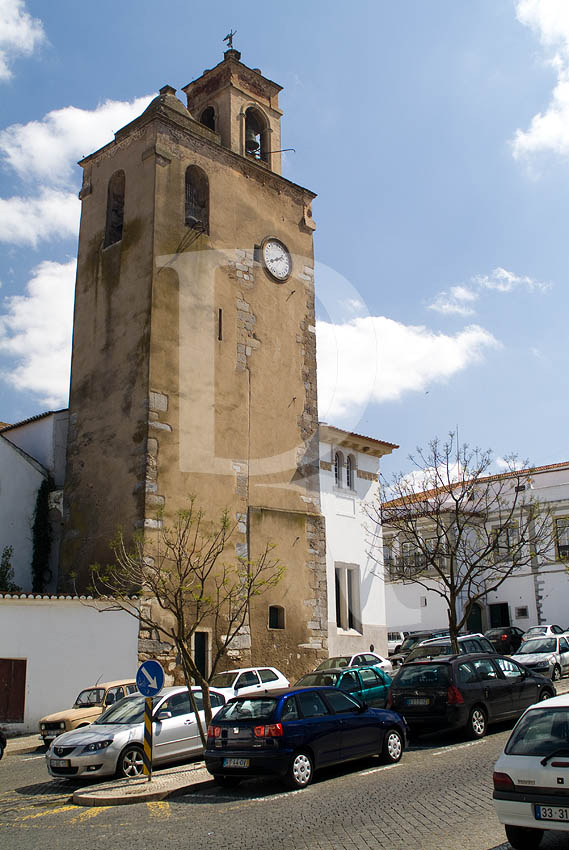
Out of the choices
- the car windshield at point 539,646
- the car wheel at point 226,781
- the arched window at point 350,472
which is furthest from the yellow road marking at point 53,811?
the arched window at point 350,472

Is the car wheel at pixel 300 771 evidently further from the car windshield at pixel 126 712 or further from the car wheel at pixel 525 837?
the car wheel at pixel 525 837

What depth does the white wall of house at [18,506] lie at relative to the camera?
23531mm

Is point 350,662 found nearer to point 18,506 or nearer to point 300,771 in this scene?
point 18,506

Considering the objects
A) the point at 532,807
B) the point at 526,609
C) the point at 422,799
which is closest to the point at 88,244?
the point at 422,799

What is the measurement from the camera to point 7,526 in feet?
77.6

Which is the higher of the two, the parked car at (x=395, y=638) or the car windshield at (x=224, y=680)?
the parked car at (x=395, y=638)

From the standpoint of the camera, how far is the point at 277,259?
2689cm

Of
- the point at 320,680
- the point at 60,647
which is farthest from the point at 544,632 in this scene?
the point at 60,647

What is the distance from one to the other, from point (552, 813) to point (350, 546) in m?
25.0

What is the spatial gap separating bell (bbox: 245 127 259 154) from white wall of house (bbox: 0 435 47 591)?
41.1 feet

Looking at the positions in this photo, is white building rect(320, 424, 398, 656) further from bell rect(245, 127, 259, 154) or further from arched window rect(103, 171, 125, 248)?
arched window rect(103, 171, 125, 248)

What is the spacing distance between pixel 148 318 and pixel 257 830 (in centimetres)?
1597

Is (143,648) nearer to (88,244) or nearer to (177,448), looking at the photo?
(177,448)

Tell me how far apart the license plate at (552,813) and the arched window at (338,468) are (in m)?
25.3
